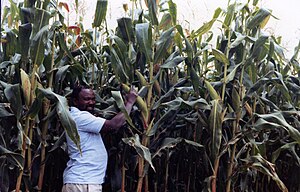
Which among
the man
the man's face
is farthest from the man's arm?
the man's face

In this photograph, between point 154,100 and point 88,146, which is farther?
point 154,100

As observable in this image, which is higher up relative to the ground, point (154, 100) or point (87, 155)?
point (154, 100)

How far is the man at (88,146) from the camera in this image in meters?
2.06

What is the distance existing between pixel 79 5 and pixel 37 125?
1159 mm

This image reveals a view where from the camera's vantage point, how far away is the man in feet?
6.76

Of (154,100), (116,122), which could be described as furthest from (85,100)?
(154,100)

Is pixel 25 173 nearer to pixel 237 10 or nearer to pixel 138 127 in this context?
pixel 138 127

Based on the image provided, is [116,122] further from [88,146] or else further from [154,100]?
[154,100]

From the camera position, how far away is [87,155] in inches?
82.7

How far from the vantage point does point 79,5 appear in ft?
9.82

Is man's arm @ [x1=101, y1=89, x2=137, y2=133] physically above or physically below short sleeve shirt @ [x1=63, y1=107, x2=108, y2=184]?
above

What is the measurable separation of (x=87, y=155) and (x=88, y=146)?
0.05 m

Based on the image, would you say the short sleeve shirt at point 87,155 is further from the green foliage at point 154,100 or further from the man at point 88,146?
the green foliage at point 154,100

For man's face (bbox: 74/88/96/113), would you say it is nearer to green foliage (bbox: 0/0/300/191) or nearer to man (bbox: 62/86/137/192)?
man (bbox: 62/86/137/192)
